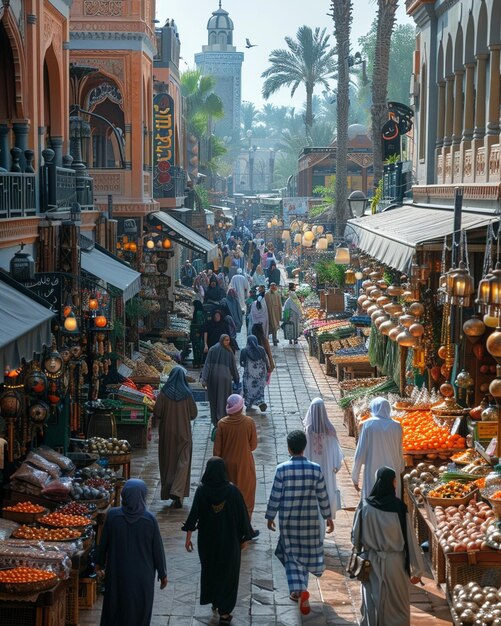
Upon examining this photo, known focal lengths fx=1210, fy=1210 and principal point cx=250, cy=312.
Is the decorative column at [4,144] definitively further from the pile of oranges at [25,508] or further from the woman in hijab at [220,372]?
the pile of oranges at [25,508]

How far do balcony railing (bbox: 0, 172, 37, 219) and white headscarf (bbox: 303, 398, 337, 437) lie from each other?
12.0ft

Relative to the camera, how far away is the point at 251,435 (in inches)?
436

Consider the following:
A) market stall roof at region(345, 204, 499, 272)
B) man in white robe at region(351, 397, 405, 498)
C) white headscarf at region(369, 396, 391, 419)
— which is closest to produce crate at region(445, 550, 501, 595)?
man in white robe at region(351, 397, 405, 498)

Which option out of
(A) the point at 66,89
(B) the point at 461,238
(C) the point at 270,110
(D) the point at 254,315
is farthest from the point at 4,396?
(C) the point at 270,110

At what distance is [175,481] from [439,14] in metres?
9.67

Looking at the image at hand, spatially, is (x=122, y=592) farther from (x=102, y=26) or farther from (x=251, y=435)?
(x=102, y=26)

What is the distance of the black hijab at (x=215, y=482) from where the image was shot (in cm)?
887

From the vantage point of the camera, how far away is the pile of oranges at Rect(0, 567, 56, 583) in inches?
328

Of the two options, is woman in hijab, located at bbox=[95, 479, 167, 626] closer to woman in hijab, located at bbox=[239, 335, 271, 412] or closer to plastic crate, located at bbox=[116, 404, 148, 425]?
plastic crate, located at bbox=[116, 404, 148, 425]

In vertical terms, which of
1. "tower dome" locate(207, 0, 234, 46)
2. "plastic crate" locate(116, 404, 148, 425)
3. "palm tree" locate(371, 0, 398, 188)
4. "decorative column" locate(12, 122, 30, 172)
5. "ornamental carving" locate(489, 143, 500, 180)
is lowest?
"plastic crate" locate(116, 404, 148, 425)

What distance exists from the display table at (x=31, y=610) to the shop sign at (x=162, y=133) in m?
21.4

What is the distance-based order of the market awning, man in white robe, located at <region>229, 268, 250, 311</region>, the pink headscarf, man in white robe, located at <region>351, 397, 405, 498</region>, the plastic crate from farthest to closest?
man in white robe, located at <region>229, 268, 250, 311</region> < the market awning < the plastic crate < the pink headscarf < man in white robe, located at <region>351, 397, 405, 498</region>

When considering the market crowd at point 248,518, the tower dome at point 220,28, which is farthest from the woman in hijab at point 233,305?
the tower dome at point 220,28

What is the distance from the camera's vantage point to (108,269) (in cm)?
1664
